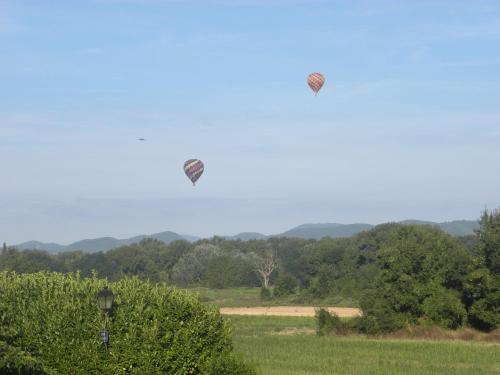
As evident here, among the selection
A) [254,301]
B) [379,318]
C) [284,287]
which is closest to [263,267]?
[284,287]

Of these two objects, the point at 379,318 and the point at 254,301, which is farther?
the point at 254,301

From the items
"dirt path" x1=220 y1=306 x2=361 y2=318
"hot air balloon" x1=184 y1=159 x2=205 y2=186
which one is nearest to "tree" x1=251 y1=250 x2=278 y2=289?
"dirt path" x1=220 y1=306 x2=361 y2=318

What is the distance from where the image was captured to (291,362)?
45406 millimetres

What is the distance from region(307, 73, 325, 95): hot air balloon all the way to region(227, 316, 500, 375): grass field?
25.5m

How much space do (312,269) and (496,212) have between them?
→ 83.8 metres

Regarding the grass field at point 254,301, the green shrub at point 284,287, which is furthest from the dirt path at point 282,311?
the green shrub at point 284,287

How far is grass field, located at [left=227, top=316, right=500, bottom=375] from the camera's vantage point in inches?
1650

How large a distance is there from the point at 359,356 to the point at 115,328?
2065 cm

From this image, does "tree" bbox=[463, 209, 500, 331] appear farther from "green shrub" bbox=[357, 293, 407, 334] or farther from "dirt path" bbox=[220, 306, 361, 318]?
"dirt path" bbox=[220, 306, 361, 318]

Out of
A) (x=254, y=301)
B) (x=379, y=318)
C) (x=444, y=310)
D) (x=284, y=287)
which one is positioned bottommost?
(x=379, y=318)

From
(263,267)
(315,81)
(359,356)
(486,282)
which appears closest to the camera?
(359,356)

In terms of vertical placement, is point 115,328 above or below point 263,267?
below

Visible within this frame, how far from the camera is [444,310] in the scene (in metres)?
62.3

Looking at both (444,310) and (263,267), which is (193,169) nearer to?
(444,310)
